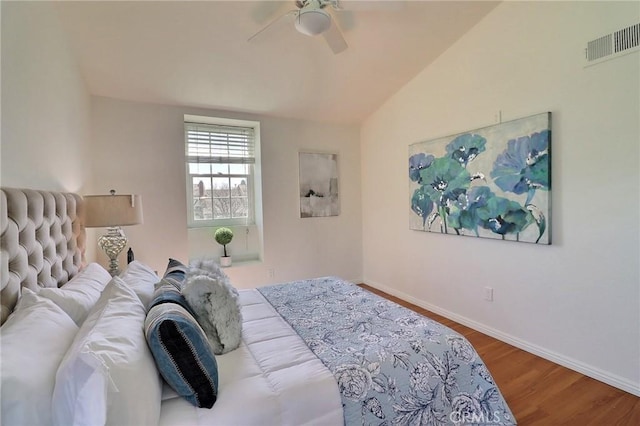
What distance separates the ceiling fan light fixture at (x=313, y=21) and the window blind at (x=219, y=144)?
202 centimetres

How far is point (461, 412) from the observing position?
1.40 meters

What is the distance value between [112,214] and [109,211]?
0.03m

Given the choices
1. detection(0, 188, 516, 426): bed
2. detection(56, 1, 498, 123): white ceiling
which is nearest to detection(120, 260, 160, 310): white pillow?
detection(0, 188, 516, 426): bed

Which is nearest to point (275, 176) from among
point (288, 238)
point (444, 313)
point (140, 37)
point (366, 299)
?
point (288, 238)

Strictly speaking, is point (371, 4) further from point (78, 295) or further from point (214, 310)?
point (78, 295)

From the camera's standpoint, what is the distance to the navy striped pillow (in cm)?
107

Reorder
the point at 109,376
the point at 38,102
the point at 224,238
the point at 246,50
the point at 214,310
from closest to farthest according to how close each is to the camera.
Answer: the point at 109,376 → the point at 214,310 → the point at 38,102 → the point at 246,50 → the point at 224,238

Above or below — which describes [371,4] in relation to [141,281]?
above

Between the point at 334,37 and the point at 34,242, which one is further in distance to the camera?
the point at 334,37

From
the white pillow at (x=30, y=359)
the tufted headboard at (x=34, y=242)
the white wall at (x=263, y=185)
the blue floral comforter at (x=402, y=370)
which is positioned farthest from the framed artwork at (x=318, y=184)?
the white pillow at (x=30, y=359)

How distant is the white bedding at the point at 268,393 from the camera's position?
1.06 meters

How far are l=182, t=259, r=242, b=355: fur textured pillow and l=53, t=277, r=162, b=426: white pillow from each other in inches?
10.0

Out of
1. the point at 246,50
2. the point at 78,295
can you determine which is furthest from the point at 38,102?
the point at 246,50

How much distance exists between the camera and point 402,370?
1.32 metres
